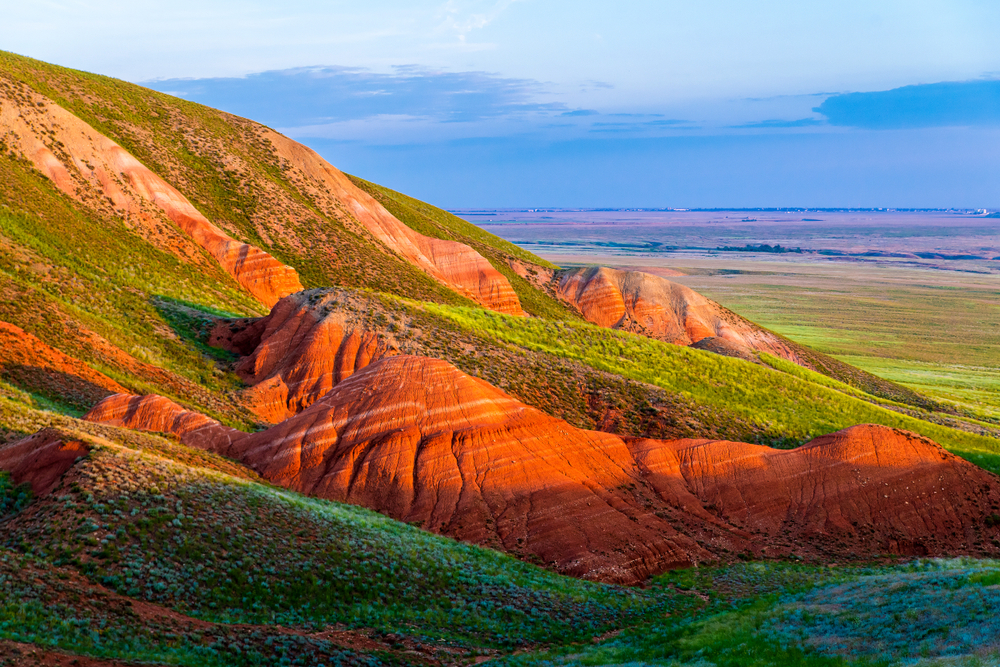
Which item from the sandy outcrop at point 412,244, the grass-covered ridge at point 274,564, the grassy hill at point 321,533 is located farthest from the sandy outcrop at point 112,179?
the grass-covered ridge at point 274,564

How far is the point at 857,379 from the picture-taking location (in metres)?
78.6

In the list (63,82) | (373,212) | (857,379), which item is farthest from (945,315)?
(63,82)

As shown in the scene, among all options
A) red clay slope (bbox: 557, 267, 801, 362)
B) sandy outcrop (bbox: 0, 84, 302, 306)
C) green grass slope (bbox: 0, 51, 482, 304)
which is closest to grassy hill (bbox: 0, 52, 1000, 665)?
sandy outcrop (bbox: 0, 84, 302, 306)

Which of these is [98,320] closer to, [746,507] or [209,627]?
[209,627]

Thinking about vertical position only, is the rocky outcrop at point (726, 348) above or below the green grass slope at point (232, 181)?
below

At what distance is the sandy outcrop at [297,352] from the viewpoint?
137ft

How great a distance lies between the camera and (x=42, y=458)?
22.5 meters

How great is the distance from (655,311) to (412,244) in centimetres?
2628

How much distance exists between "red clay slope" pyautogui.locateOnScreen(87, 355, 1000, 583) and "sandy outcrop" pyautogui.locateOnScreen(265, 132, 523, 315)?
146ft

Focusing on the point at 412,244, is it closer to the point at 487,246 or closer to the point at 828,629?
the point at 487,246

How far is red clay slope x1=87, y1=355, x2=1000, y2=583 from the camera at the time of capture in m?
29.0

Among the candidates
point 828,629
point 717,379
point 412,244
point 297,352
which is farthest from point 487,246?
point 828,629

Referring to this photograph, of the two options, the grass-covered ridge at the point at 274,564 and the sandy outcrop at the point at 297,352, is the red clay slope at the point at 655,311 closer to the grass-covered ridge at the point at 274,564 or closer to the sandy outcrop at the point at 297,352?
the sandy outcrop at the point at 297,352

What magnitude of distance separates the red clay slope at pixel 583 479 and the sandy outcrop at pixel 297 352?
890cm
